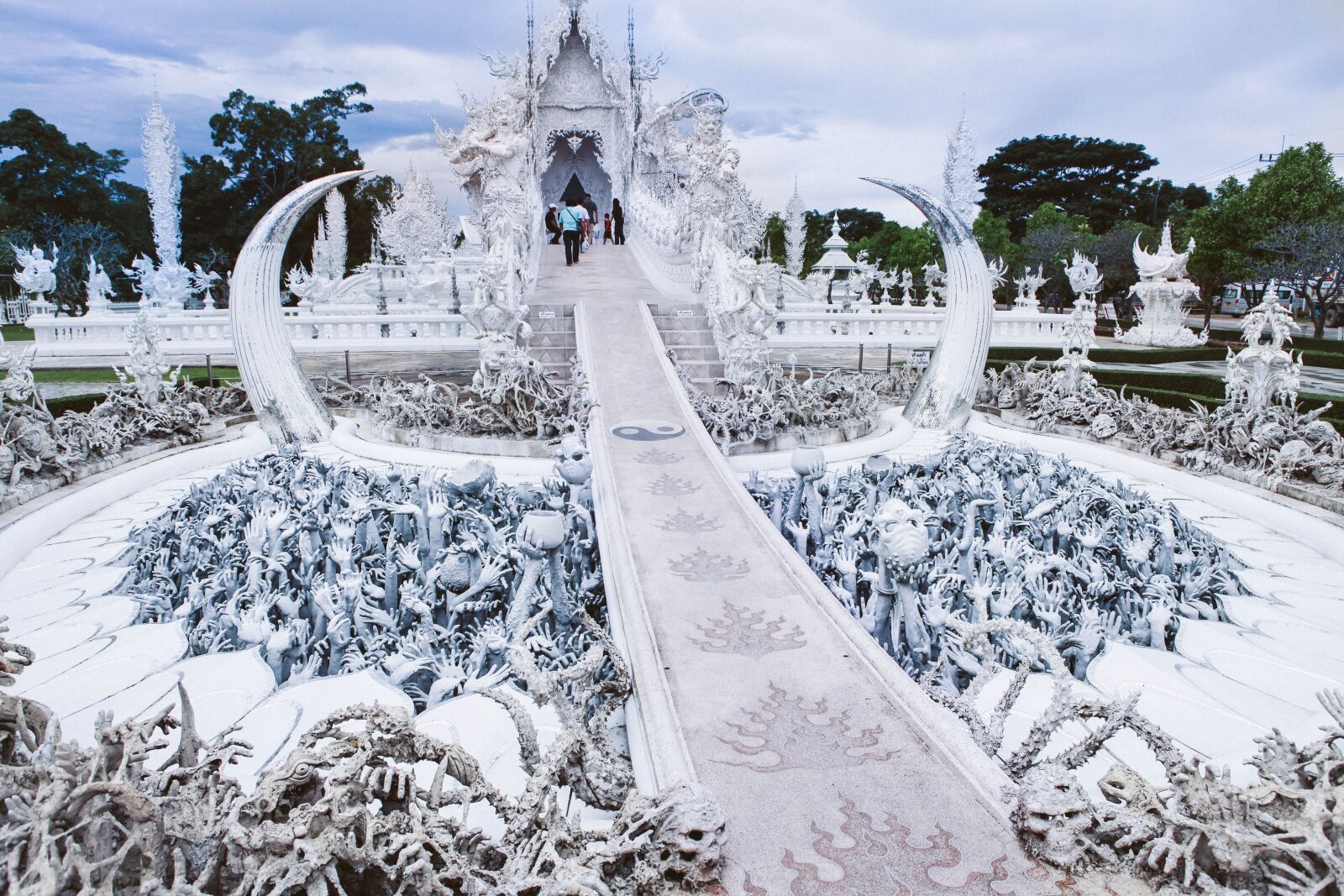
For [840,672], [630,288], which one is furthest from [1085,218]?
[840,672]

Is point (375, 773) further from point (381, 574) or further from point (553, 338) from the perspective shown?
point (553, 338)

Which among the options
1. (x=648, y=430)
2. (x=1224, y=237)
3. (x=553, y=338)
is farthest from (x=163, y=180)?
(x=1224, y=237)

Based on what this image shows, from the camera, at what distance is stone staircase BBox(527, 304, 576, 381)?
454 inches

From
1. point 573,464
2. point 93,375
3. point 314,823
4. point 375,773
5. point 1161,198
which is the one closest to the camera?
point 314,823

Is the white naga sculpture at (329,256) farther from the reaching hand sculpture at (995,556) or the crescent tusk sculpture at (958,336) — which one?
the reaching hand sculpture at (995,556)

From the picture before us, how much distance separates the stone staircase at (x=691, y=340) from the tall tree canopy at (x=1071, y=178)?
3664 centimetres

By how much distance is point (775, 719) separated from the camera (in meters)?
3.63

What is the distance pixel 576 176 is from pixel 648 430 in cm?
2062

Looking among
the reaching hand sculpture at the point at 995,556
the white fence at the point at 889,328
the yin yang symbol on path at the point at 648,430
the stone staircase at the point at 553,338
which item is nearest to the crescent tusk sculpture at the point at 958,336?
the reaching hand sculpture at the point at 995,556

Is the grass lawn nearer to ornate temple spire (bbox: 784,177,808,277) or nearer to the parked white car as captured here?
ornate temple spire (bbox: 784,177,808,277)

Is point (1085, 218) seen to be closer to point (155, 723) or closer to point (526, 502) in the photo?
point (526, 502)

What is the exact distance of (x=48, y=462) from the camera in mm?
8094

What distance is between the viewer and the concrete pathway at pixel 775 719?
2713mm

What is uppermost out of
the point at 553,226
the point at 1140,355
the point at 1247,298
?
the point at 553,226
